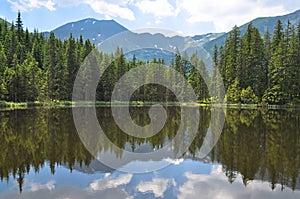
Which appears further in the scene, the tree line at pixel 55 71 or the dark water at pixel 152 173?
the tree line at pixel 55 71

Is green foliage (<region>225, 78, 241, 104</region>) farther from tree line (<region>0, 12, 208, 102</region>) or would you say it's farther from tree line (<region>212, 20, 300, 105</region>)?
tree line (<region>0, 12, 208, 102</region>)

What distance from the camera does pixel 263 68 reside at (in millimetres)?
61156

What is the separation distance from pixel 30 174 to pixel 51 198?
7.79 feet

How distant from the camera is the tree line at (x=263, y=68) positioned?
54312 millimetres

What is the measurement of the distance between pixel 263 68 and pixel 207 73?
2118 cm

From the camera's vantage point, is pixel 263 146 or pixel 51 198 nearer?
pixel 51 198

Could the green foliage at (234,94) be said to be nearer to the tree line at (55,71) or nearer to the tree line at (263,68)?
the tree line at (263,68)

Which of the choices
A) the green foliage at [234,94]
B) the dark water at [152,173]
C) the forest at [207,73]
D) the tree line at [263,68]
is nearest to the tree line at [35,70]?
the forest at [207,73]

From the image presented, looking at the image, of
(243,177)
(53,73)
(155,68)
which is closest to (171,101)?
(155,68)

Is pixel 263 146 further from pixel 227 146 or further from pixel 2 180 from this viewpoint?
pixel 2 180

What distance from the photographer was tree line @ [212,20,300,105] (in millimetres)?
54312

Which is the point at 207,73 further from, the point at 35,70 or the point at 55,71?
the point at 35,70

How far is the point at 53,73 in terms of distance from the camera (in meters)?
64.1

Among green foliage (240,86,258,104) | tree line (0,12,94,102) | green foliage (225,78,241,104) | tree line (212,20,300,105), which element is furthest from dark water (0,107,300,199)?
green foliage (225,78,241,104)
